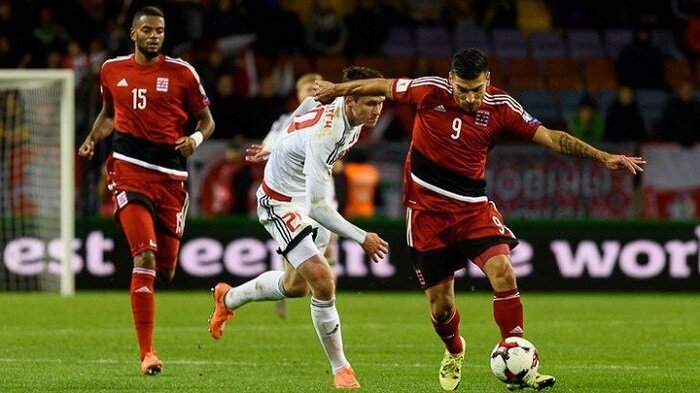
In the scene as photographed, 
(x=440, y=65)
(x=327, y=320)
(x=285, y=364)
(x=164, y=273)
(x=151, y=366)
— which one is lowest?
(x=440, y=65)

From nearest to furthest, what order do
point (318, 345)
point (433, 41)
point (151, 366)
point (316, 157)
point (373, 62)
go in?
1. point (316, 157)
2. point (151, 366)
3. point (318, 345)
4. point (373, 62)
5. point (433, 41)

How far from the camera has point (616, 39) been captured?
26.1 m

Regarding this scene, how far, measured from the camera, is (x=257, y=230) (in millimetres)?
19469

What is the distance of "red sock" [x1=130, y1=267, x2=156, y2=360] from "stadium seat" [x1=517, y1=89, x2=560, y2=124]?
12660 millimetres

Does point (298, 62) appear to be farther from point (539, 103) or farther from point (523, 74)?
point (539, 103)

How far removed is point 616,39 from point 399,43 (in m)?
3.61

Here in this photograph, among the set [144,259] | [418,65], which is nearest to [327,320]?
[144,259]

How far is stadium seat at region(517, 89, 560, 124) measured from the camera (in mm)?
22750

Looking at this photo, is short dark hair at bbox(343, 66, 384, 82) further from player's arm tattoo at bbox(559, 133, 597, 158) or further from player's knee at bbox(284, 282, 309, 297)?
player's knee at bbox(284, 282, 309, 297)

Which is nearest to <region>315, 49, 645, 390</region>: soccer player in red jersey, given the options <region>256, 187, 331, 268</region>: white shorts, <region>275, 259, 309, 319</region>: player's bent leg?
<region>256, 187, 331, 268</region>: white shorts

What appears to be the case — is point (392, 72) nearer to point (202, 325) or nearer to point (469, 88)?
point (202, 325)

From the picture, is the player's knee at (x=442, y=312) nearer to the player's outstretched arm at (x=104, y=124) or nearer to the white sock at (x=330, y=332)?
the white sock at (x=330, y=332)

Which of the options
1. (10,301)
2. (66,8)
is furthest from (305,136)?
(66,8)

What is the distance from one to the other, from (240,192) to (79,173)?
1992 millimetres
